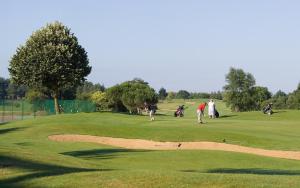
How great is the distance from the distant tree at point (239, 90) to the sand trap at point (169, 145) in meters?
66.7

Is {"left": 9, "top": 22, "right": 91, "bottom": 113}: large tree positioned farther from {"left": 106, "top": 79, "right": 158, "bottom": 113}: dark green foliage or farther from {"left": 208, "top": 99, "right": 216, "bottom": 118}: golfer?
{"left": 106, "top": 79, "right": 158, "bottom": 113}: dark green foliage

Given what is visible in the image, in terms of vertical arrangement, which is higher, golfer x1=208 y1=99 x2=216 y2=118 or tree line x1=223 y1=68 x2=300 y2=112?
tree line x1=223 y1=68 x2=300 y2=112

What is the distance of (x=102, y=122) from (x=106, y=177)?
31.1 metres

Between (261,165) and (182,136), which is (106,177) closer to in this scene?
(261,165)

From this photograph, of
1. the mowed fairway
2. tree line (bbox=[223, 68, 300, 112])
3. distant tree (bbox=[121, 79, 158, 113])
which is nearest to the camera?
the mowed fairway

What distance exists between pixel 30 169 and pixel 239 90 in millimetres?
91369

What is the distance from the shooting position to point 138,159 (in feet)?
82.3

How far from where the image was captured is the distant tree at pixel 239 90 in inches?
4008

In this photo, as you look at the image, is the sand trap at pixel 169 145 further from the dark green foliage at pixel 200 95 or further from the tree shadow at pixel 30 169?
the dark green foliage at pixel 200 95

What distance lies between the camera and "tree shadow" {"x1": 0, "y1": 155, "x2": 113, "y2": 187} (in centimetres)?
1448

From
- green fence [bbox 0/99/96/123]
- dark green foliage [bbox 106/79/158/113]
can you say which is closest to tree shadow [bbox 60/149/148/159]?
green fence [bbox 0/99/96/123]

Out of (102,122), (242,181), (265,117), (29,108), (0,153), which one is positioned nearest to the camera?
(242,181)

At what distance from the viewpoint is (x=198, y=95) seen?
185750 mm

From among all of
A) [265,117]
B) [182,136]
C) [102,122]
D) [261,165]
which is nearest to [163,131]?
[182,136]
